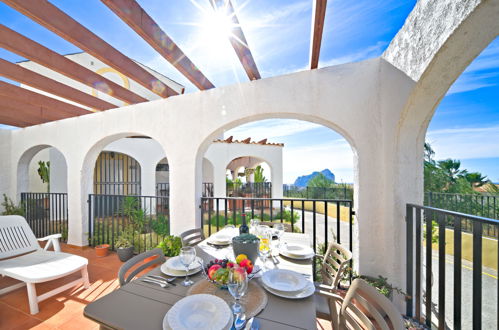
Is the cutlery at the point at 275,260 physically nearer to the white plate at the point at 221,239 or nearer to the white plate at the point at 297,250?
the white plate at the point at 297,250

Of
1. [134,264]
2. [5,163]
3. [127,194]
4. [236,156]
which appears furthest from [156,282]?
[127,194]

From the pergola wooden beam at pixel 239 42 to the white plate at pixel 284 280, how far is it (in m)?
2.08

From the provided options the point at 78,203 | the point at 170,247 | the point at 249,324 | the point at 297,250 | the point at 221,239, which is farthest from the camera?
the point at 78,203

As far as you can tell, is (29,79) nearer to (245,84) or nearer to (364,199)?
(245,84)

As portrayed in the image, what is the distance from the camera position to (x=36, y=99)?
3365mm

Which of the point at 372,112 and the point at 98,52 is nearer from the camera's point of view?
the point at 98,52

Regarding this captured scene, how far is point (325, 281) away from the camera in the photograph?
200cm

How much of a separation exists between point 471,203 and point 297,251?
6.84m

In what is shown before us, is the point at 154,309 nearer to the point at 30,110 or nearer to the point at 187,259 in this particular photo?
the point at 187,259

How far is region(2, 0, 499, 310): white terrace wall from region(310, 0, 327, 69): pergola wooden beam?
357 millimetres

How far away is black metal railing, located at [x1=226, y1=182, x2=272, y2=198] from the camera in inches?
370

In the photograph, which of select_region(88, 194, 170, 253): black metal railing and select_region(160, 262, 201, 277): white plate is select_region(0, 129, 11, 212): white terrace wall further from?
select_region(160, 262, 201, 277): white plate

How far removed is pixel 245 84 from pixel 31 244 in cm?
388

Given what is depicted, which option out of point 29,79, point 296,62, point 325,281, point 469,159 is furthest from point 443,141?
point 29,79
